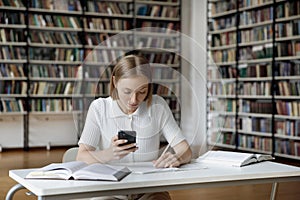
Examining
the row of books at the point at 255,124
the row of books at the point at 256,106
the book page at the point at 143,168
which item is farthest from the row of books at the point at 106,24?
the book page at the point at 143,168

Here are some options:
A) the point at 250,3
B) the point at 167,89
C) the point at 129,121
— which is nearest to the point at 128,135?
the point at 129,121

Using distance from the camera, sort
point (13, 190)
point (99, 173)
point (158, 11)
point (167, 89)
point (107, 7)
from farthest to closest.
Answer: point (158, 11)
point (107, 7)
point (167, 89)
point (13, 190)
point (99, 173)

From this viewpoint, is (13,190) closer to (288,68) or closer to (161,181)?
(161,181)

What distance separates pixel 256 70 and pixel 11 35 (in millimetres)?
3369

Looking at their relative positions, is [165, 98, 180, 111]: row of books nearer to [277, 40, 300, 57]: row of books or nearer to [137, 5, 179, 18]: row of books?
[277, 40, 300, 57]: row of books

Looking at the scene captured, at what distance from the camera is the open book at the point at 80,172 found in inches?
57.3

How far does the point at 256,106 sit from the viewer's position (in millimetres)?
6621

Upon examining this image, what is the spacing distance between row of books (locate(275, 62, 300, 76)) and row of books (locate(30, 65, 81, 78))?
272 cm

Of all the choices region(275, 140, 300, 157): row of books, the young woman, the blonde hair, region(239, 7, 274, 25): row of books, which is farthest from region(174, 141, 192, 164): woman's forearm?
region(239, 7, 274, 25): row of books

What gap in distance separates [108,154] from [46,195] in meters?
0.36

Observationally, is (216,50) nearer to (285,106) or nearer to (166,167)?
(285,106)

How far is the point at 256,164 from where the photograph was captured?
1910mm

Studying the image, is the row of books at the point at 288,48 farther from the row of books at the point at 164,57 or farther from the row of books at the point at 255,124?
the row of books at the point at 164,57

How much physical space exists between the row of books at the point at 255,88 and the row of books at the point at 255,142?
60 centimetres
